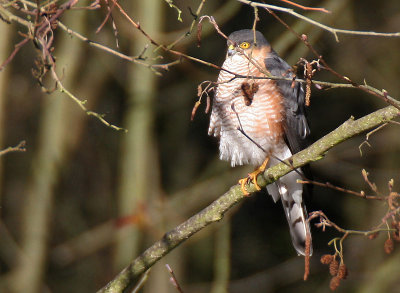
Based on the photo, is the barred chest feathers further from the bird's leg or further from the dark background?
the dark background

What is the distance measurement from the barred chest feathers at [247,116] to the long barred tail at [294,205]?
1.47 ft

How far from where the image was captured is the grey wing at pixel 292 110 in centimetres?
416

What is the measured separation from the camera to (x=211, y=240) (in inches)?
297

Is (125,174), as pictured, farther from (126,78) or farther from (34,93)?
(34,93)

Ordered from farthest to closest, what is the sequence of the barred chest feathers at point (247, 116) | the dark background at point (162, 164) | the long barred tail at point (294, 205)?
the dark background at point (162, 164) → the long barred tail at point (294, 205) → the barred chest feathers at point (247, 116)

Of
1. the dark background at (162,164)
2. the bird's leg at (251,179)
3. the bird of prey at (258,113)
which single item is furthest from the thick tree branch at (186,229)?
the dark background at (162,164)

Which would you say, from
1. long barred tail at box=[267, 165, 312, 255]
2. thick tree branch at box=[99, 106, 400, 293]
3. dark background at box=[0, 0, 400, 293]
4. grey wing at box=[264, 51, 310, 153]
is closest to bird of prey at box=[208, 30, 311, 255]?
grey wing at box=[264, 51, 310, 153]

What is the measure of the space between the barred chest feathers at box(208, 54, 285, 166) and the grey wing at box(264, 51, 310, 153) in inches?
2.3

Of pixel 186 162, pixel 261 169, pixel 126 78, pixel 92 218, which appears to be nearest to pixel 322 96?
pixel 186 162

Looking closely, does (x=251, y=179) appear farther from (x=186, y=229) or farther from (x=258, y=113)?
(x=186, y=229)

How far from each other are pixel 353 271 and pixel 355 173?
1097 millimetres

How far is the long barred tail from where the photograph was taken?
4.68m

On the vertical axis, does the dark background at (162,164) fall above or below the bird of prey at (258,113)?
above

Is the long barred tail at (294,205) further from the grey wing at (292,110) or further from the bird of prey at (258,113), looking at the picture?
the grey wing at (292,110)
